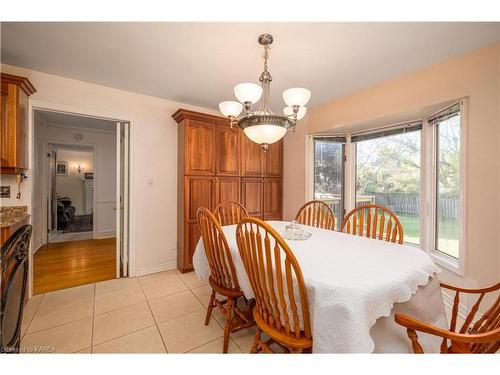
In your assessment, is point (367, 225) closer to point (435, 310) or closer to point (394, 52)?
point (435, 310)

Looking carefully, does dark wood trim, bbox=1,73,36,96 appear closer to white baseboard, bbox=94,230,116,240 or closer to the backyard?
white baseboard, bbox=94,230,116,240

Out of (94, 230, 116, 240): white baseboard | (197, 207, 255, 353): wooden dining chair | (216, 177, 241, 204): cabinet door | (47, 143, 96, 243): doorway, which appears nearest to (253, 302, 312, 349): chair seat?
(197, 207, 255, 353): wooden dining chair

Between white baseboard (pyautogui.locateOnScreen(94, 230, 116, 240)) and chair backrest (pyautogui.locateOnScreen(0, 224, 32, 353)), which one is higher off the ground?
chair backrest (pyautogui.locateOnScreen(0, 224, 32, 353))

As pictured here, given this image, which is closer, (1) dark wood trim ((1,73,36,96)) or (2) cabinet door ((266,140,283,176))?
(1) dark wood trim ((1,73,36,96))

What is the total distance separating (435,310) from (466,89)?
6.11 feet

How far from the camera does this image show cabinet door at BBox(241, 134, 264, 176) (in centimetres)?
319

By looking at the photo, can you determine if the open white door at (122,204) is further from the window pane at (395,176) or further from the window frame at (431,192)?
the window pane at (395,176)

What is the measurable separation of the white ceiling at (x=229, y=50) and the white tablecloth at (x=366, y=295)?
157cm

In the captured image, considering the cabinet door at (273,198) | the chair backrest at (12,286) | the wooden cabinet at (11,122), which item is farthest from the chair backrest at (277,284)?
the cabinet door at (273,198)

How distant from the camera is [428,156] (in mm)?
2387

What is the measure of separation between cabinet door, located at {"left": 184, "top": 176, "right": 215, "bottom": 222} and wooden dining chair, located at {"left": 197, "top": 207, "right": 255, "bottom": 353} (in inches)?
45.3

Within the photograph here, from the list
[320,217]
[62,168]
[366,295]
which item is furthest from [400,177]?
[62,168]

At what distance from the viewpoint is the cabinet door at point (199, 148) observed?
2.73m

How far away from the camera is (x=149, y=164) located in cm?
283
